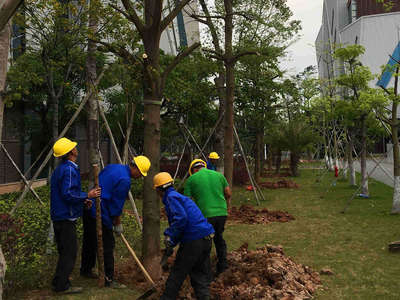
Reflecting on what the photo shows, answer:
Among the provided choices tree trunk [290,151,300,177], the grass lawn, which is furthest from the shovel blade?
tree trunk [290,151,300,177]

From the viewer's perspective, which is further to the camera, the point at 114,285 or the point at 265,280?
the point at 114,285

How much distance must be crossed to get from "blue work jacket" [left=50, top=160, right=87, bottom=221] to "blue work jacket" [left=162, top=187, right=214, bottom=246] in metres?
1.20

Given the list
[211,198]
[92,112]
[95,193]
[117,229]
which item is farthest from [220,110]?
[95,193]

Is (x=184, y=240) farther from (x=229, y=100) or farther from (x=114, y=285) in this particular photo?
(x=229, y=100)

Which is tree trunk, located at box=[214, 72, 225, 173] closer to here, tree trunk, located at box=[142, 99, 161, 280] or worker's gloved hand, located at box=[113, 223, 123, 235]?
tree trunk, located at box=[142, 99, 161, 280]

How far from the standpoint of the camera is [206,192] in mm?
5562

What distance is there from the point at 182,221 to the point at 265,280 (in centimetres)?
149

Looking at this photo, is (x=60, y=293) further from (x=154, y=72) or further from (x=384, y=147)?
(x=384, y=147)

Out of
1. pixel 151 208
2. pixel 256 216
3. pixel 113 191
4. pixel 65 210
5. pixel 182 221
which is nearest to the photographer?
pixel 182 221

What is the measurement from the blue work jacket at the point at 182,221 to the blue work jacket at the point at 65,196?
1.20 meters

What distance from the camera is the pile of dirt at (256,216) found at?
32.9 feet

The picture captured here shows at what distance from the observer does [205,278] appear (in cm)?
447

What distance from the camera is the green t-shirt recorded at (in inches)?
219

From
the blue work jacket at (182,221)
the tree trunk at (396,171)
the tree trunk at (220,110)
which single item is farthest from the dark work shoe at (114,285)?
the tree trunk at (220,110)
